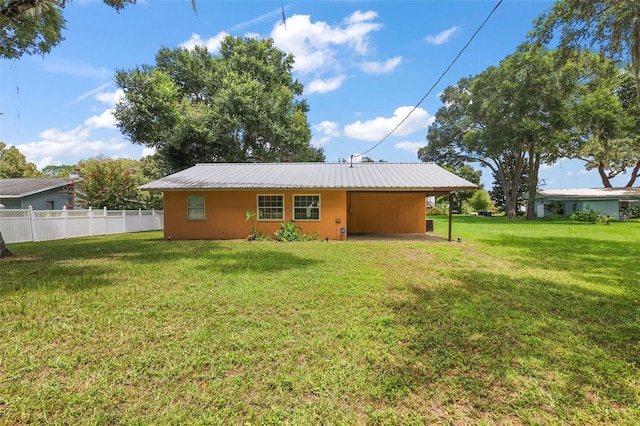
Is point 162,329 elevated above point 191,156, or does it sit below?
below

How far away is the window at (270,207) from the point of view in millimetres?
13242

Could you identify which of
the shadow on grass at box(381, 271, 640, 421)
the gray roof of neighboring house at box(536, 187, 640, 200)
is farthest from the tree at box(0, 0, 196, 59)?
the gray roof of neighboring house at box(536, 187, 640, 200)

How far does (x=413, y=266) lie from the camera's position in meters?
7.52

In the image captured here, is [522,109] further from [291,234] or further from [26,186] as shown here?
[26,186]

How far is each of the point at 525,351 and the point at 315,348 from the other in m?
2.28

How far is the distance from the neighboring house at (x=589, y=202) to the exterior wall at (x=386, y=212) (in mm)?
23002

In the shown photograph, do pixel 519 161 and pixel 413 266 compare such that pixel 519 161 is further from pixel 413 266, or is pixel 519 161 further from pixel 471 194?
pixel 413 266

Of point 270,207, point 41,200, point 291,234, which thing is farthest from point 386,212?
point 41,200

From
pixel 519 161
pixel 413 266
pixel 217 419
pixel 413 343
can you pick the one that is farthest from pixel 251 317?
pixel 519 161

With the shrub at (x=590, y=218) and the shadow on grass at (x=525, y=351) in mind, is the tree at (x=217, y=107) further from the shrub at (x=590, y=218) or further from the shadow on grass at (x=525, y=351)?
the shrub at (x=590, y=218)

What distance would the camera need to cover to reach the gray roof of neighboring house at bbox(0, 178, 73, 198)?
790 inches

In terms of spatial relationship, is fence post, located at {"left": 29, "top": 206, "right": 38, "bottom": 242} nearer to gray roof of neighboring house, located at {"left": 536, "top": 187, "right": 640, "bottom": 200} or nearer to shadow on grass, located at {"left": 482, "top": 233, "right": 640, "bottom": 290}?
shadow on grass, located at {"left": 482, "top": 233, "right": 640, "bottom": 290}

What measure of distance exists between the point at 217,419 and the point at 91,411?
→ 100cm

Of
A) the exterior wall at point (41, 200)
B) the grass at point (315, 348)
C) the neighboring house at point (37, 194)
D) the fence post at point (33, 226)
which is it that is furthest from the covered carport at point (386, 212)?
the exterior wall at point (41, 200)
